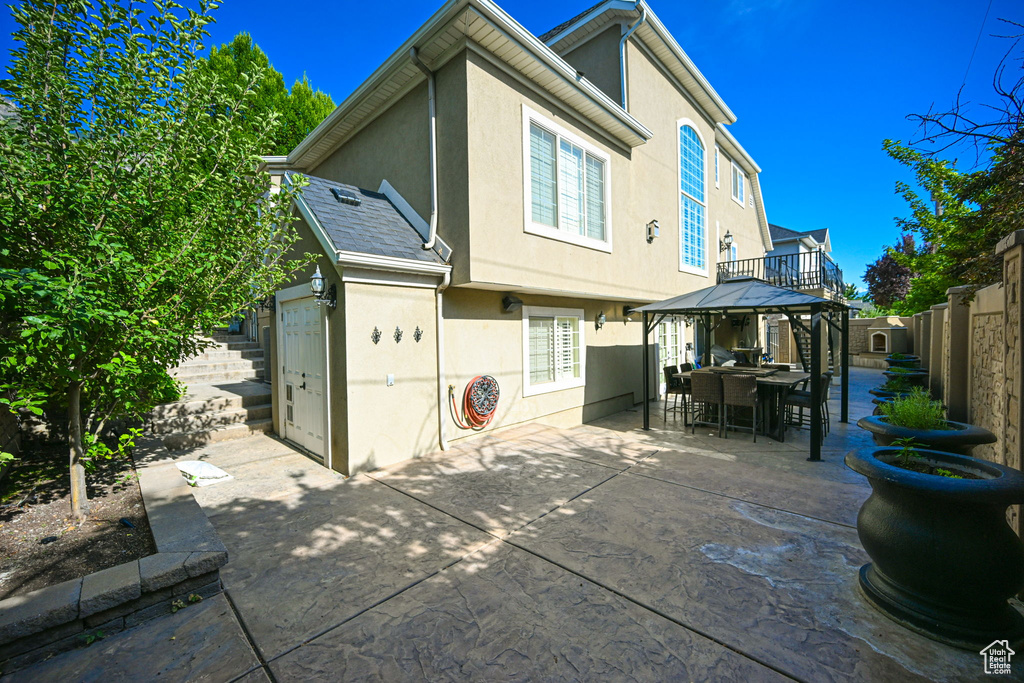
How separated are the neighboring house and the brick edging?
225 centimetres

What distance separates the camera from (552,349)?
8.52 m

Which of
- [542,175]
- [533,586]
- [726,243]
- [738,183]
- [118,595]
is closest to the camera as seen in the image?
[118,595]

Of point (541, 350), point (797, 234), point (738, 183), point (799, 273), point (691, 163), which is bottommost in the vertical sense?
point (541, 350)

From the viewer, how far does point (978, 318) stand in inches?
168

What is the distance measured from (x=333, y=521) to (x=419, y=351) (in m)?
2.63

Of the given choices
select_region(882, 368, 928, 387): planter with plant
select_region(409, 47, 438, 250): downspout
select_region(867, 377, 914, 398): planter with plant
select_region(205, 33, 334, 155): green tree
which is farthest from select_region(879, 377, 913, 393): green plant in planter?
select_region(205, 33, 334, 155): green tree

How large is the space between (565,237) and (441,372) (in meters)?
3.28

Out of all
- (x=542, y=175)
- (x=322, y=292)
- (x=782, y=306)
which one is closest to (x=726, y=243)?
(x=782, y=306)

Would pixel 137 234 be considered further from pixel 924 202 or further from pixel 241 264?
pixel 924 202

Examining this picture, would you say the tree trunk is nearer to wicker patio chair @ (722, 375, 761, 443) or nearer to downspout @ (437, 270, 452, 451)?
downspout @ (437, 270, 452, 451)

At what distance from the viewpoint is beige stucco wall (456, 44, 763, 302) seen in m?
6.06

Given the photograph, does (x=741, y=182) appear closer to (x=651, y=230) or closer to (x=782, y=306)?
(x=651, y=230)

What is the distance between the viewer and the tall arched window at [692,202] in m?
12.0

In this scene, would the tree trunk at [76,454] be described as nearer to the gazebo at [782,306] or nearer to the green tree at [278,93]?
the gazebo at [782,306]
